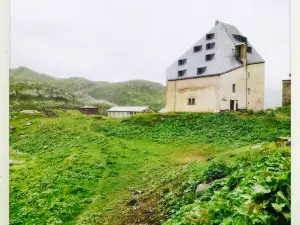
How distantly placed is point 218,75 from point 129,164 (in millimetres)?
1339

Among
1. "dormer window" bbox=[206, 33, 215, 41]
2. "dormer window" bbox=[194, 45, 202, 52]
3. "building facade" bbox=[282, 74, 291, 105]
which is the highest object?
"dormer window" bbox=[206, 33, 215, 41]

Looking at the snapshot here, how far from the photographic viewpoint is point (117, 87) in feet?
15.3

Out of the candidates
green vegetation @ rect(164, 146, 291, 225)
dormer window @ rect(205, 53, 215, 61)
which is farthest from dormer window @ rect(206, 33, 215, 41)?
green vegetation @ rect(164, 146, 291, 225)

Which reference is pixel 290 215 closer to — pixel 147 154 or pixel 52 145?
pixel 147 154

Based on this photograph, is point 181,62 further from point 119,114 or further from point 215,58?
point 119,114

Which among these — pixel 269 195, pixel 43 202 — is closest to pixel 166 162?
pixel 43 202

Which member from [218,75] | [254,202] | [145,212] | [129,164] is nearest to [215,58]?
[218,75]

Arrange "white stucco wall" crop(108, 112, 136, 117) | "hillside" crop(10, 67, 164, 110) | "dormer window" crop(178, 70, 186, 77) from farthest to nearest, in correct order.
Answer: "white stucco wall" crop(108, 112, 136, 117) → "hillside" crop(10, 67, 164, 110) → "dormer window" crop(178, 70, 186, 77)

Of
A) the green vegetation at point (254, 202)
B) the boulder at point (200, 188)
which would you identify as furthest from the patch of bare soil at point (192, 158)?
the green vegetation at point (254, 202)

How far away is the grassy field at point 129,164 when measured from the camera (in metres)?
2.42

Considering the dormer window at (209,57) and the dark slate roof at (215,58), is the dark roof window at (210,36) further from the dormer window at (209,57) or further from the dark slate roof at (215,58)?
the dormer window at (209,57)

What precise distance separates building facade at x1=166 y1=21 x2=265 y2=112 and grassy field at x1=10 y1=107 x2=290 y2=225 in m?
0.15

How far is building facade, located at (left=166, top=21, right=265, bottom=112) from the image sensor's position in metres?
2.64

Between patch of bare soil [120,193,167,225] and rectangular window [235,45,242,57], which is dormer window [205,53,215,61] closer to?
rectangular window [235,45,242,57]
